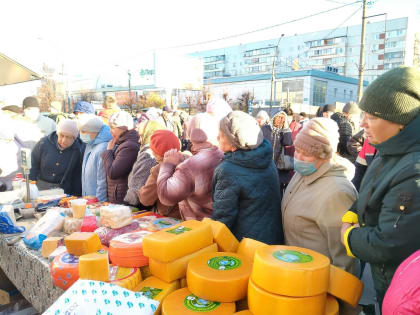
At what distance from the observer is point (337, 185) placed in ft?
6.00

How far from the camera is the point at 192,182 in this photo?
2.29 metres

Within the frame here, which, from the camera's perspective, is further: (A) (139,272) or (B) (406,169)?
(A) (139,272)

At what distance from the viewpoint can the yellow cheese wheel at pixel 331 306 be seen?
120 cm

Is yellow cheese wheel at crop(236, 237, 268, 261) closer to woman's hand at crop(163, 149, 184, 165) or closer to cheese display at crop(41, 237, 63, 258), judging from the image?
woman's hand at crop(163, 149, 184, 165)

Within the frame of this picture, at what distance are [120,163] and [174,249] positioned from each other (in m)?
1.96

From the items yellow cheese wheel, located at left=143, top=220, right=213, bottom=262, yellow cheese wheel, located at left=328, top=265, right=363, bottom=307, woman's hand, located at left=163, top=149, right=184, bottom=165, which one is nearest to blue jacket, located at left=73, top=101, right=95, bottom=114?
woman's hand, located at left=163, top=149, right=184, bottom=165

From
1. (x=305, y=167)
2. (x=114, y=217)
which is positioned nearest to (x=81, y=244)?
(x=114, y=217)

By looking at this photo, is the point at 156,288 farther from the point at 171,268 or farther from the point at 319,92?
the point at 319,92

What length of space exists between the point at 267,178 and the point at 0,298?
2673mm

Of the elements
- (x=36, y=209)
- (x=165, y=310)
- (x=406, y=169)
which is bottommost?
(x=36, y=209)

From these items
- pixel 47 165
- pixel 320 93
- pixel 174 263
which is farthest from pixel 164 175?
pixel 320 93

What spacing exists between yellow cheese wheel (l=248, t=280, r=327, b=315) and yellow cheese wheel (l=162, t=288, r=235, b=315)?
0.13m

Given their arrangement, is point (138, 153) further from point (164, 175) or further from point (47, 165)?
point (47, 165)

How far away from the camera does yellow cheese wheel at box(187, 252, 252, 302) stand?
1253 mm
